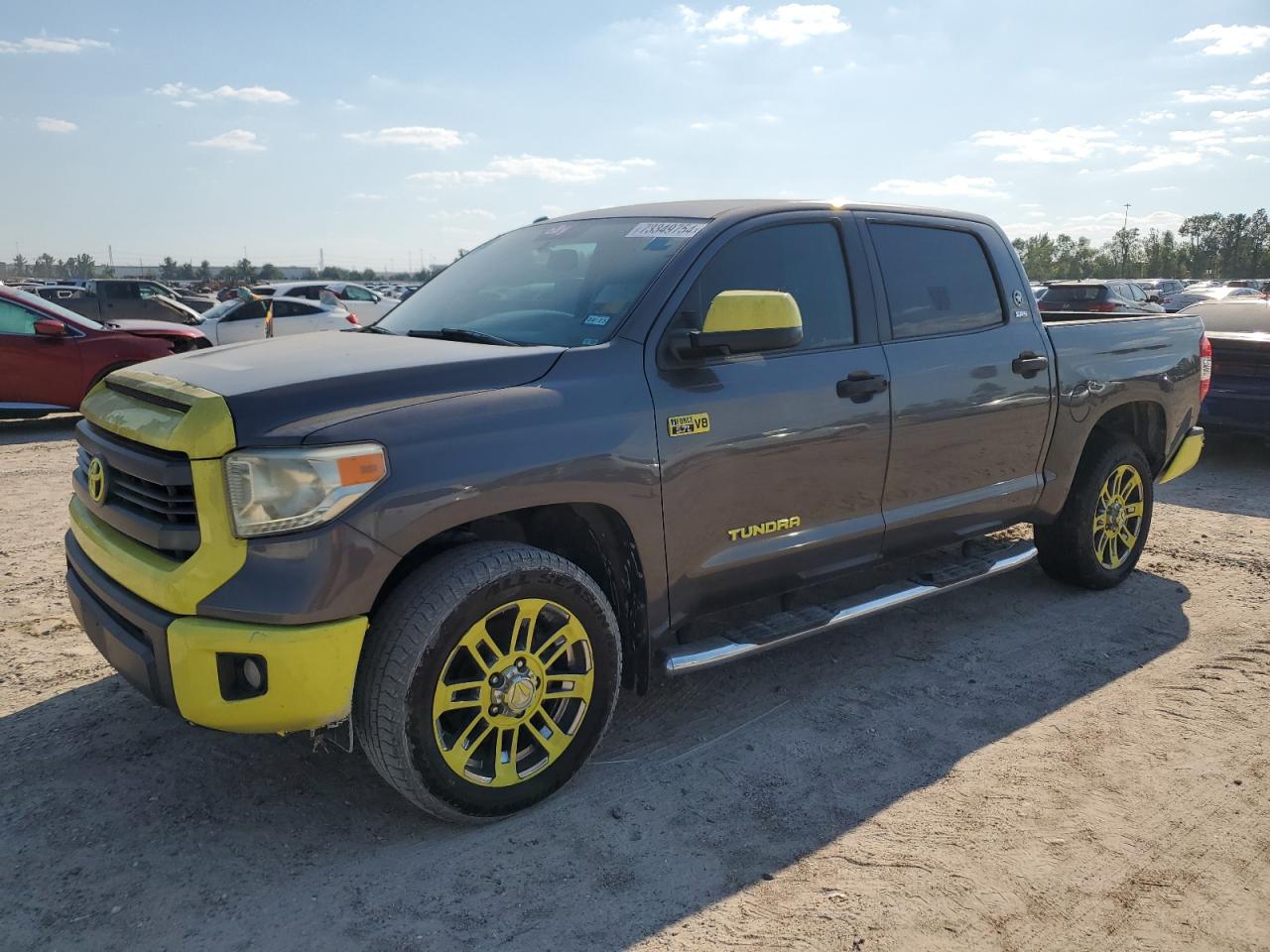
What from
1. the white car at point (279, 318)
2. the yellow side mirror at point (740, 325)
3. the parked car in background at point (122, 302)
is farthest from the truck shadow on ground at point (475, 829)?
the parked car in background at point (122, 302)

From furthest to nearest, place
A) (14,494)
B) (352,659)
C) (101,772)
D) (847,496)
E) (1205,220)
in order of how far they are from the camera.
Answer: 1. (1205,220)
2. (14,494)
3. (847,496)
4. (101,772)
5. (352,659)

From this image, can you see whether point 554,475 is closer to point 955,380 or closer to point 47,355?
point 955,380

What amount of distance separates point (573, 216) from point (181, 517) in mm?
2259

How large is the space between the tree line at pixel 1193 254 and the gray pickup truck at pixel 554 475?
7929 cm

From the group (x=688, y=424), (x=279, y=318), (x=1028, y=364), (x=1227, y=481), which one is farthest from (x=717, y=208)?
(x=279, y=318)

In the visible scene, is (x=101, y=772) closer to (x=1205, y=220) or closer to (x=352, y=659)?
(x=352, y=659)

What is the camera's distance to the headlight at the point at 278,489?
8.55 ft

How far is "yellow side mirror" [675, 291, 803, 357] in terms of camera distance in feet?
10.6

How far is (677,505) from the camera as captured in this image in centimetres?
330

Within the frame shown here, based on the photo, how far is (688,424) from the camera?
3.30 meters

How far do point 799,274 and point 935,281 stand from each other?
85cm

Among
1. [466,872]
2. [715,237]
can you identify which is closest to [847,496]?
[715,237]

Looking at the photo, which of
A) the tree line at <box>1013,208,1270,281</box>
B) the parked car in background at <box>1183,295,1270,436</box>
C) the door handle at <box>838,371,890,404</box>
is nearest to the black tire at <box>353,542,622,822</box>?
the door handle at <box>838,371,890,404</box>

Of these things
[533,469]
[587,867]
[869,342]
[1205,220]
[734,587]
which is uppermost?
[1205,220]
